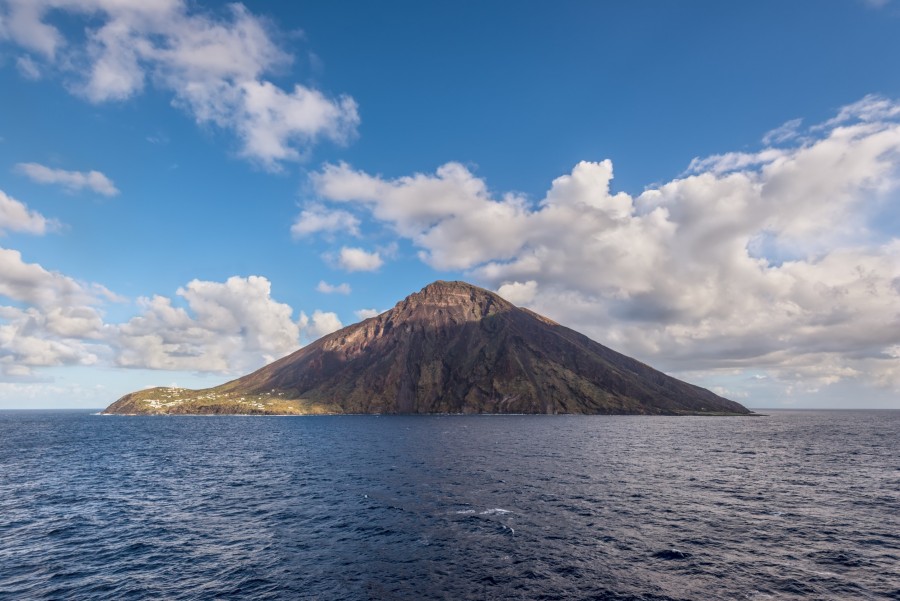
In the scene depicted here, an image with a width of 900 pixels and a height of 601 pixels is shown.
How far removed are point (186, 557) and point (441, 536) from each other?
→ 97.0ft

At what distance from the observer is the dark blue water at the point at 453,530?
44.1 m

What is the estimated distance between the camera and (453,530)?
59625 millimetres

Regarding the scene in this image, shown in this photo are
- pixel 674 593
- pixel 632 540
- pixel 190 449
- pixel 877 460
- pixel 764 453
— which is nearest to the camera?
pixel 674 593

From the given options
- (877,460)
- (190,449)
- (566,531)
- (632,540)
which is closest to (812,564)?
(632,540)

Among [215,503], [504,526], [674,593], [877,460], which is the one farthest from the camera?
[877,460]

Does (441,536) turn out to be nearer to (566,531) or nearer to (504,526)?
(504,526)

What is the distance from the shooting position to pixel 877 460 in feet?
399

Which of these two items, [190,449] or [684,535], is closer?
[684,535]

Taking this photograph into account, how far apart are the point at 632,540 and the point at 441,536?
23479mm

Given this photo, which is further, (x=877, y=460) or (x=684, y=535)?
(x=877, y=460)

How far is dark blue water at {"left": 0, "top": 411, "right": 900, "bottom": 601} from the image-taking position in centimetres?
4412

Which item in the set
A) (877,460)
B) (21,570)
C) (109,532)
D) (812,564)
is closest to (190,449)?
(109,532)

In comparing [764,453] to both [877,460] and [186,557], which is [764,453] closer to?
[877,460]

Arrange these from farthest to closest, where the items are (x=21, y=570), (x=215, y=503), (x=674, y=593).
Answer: (x=215, y=503) < (x=21, y=570) < (x=674, y=593)
